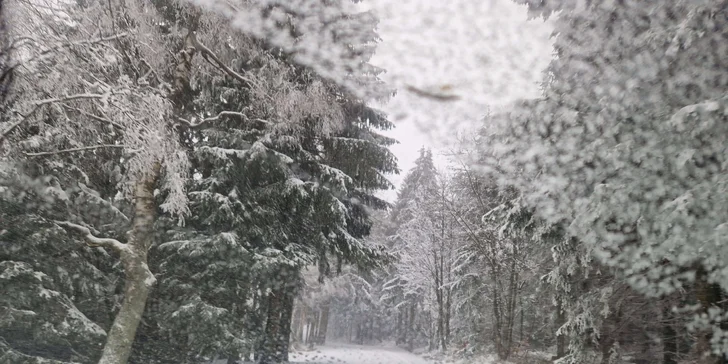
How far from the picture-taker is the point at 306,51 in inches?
234

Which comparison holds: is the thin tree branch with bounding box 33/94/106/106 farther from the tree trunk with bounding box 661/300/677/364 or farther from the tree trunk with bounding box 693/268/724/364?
the tree trunk with bounding box 661/300/677/364

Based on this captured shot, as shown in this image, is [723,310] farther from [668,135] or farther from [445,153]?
[445,153]

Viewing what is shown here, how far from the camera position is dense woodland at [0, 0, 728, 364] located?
9.96ft

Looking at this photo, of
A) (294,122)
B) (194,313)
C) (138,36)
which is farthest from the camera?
(194,313)

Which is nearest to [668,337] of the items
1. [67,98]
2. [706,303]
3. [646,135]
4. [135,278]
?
[706,303]

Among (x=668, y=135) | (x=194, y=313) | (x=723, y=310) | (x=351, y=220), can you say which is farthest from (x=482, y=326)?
(x=668, y=135)

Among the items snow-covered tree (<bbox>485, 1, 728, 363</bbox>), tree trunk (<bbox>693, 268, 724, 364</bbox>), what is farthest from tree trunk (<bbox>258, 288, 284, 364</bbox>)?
tree trunk (<bbox>693, 268, 724, 364</bbox>)

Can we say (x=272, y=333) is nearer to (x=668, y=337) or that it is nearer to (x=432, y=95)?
(x=668, y=337)

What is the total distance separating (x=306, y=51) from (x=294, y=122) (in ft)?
4.18

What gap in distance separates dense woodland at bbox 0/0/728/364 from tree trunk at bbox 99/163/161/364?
0.03 m

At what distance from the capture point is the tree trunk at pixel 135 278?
5.25 metres

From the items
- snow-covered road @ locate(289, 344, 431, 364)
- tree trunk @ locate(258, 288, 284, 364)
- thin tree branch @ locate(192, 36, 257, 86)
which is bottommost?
snow-covered road @ locate(289, 344, 431, 364)

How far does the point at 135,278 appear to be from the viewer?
5.50 metres

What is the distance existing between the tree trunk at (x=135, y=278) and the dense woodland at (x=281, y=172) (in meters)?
0.03
